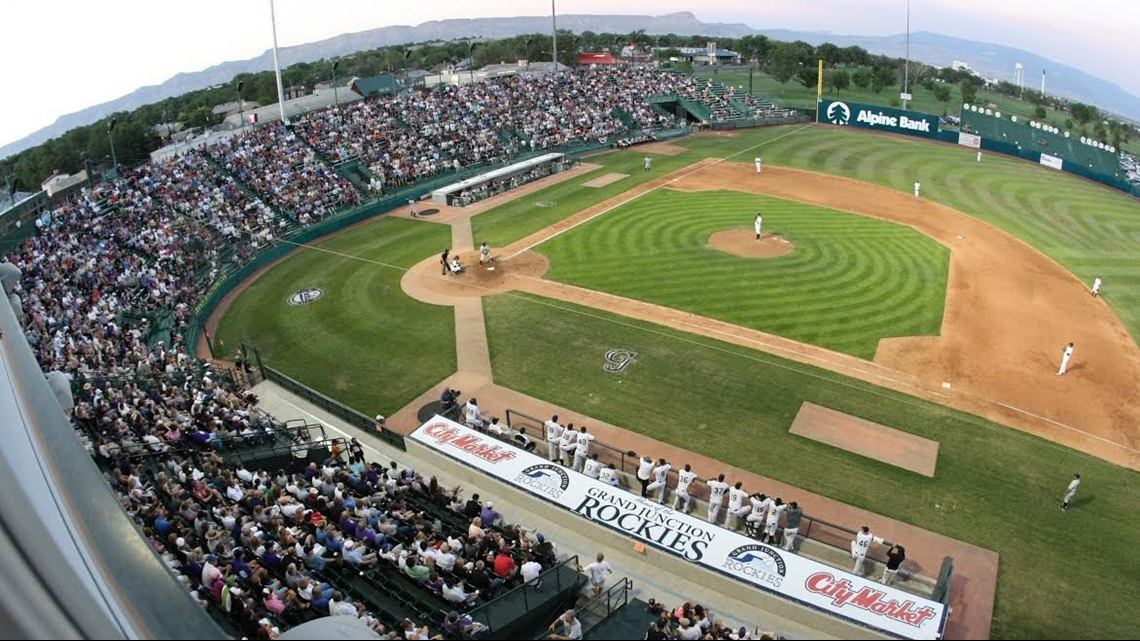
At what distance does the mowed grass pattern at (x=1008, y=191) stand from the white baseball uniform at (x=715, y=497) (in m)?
21.2

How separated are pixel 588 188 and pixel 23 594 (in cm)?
4520

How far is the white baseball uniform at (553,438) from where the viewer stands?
20219mm

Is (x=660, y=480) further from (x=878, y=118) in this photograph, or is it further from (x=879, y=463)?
(x=878, y=118)

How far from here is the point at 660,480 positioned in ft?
60.8

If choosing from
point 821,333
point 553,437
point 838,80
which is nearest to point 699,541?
point 553,437

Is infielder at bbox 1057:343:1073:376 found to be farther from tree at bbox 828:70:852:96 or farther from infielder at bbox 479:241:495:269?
tree at bbox 828:70:852:96

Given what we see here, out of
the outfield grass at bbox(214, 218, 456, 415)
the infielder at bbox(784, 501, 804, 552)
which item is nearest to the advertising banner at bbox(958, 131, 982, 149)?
the outfield grass at bbox(214, 218, 456, 415)

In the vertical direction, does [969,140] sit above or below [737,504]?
above

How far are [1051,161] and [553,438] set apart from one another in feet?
175

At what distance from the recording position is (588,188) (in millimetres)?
48375

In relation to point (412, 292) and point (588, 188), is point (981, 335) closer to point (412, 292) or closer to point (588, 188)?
point (412, 292)

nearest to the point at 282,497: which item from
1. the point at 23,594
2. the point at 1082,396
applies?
the point at 23,594

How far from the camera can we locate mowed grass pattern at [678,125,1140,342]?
35.6 metres

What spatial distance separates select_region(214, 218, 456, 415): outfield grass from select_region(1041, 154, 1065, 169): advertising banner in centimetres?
4685
